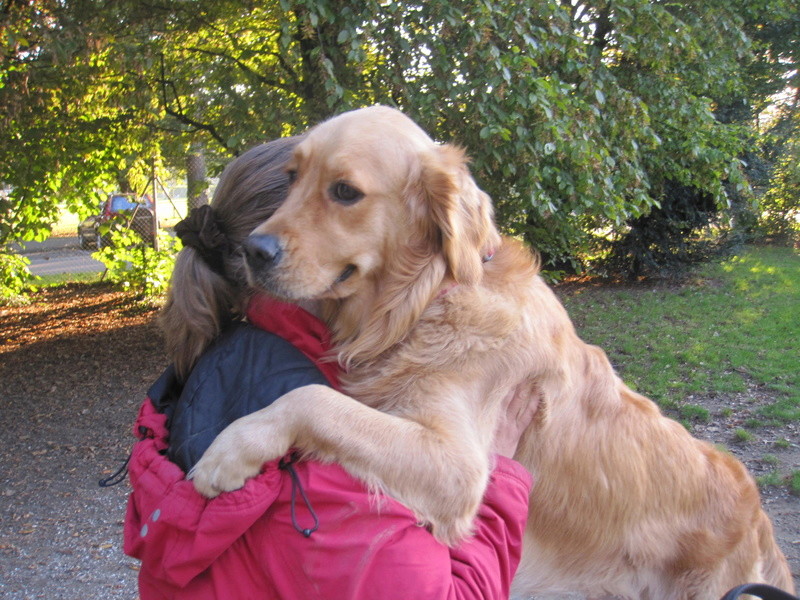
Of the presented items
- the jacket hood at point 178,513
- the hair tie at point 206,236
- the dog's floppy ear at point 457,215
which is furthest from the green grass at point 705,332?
the jacket hood at point 178,513

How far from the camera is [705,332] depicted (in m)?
10.3

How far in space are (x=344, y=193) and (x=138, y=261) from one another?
1032 centimetres

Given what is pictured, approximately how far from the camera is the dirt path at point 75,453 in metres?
4.73

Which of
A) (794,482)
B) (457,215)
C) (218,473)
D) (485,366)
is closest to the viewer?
(218,473)

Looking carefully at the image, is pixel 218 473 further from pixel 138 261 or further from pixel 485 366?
pixel 138 261

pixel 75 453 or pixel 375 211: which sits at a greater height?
pixel 375 211

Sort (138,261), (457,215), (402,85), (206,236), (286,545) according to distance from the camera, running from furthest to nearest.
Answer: (138,261) < (402,85) < (457,215) < (206,236) < (286,545)

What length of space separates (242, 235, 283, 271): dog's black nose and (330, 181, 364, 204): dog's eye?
0.32 m

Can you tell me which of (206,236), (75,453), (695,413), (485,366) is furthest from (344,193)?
A: (695,413)

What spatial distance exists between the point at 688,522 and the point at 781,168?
61.5 feet

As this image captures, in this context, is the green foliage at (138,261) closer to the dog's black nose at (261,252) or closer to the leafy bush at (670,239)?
the leafy bush at (670,239)

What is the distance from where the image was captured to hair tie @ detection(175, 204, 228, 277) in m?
1.97

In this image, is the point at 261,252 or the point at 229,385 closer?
the point at 229,385

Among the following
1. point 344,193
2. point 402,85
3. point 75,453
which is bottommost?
point 75,453
